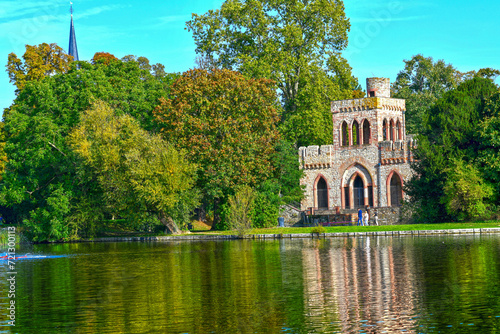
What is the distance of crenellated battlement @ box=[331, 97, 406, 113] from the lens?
206 feet

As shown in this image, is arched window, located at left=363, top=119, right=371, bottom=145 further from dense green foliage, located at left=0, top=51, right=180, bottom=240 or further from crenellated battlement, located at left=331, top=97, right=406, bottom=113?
dense green foliage, located at left=0, top=51, right=180, bottom=240

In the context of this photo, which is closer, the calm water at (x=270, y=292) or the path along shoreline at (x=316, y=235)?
the calm water at (x=270, y=292)

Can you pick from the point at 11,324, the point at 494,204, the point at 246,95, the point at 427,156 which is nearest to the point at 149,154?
the point at 246,95

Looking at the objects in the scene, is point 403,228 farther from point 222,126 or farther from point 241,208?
point 222,126

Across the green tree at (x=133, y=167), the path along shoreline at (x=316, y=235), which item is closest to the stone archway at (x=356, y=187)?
the path along shoreline at (x=316, y=235)

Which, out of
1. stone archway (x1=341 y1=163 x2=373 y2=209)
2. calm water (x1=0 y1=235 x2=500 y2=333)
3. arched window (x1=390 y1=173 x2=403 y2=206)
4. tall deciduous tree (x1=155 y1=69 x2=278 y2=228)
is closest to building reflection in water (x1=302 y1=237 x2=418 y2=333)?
calm water (x1=0 y1=235 x2=500 y2=333)

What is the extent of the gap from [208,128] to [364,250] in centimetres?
2248

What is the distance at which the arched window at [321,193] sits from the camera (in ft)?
215

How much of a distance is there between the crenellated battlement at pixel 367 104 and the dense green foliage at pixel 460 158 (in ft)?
27.4

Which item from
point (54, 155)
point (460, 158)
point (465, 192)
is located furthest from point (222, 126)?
point (465, 192)

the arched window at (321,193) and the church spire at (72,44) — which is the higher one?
the church spire at (72,44)

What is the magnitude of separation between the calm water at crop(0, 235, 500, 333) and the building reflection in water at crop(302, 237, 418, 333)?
31 mm

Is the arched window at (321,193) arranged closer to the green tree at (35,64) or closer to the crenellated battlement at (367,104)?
the crenellated battlement at (367,104)

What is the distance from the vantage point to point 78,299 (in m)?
22.1
